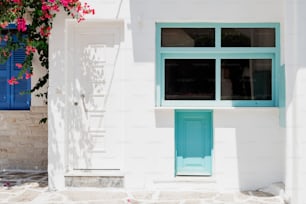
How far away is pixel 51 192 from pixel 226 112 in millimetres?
3293

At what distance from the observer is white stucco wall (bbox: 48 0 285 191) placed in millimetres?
5785

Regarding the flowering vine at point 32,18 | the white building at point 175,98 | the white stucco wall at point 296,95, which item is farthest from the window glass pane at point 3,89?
the white stucco wall at point 296,95

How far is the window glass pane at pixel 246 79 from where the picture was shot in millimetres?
5938

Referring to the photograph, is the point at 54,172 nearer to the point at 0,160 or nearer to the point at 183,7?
the point at 0,160

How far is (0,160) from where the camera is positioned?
7.31m

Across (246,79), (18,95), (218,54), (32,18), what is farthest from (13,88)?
(246,79)

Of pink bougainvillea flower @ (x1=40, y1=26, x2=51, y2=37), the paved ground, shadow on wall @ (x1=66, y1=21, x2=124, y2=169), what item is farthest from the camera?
shadow on wall @ (x1=66, y1=21, x2=124, y2=169)

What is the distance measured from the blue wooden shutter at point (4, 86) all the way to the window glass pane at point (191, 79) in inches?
144

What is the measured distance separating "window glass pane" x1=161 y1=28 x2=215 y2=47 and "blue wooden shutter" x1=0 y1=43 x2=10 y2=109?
3.62 metres

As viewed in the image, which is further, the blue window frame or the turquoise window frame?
the blue window frame

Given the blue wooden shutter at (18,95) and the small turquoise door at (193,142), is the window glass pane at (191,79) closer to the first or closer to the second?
the small turquoise door at (193,142)

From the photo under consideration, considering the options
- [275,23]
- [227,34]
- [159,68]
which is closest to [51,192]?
[159,68]

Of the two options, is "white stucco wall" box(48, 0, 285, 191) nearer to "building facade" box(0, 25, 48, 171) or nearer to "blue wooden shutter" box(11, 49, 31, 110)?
"building facade" box(0, 25, 48, 171)

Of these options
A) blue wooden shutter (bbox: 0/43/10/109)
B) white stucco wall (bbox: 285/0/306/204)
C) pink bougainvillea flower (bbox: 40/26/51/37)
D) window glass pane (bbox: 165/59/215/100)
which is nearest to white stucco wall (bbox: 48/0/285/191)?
pink bougainvillea flower (bbox: 40/26/51/37)
